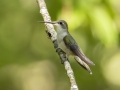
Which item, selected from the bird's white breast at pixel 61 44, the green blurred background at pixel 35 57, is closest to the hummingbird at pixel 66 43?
the bird's white breast at pixel 61 44

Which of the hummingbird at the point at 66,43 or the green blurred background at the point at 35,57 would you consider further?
the green blurred background at the point at 35,57

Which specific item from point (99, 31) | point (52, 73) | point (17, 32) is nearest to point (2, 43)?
point (17, 32)

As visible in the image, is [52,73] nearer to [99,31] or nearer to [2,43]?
[2,43]

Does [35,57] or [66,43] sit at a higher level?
[35,57]

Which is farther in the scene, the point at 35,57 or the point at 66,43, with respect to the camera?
the point at 35,57

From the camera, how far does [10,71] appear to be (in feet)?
21.3

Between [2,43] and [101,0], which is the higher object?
[2,43]

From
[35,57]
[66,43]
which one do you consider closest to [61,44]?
[66,43]

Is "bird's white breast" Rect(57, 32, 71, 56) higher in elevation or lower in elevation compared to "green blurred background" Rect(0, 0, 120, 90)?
lower

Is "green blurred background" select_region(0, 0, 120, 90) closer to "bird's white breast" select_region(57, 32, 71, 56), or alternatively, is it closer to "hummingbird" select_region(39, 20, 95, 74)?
"hummingbird" select_region(39, 20, 95, 74)

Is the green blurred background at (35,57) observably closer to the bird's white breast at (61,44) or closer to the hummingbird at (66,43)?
the hummingbird at (66,43)

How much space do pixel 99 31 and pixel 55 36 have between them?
465 millimetres

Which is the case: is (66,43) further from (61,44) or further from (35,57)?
(35,57)

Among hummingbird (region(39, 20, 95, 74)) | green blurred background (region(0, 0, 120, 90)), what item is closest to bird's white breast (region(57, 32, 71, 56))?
hummingbird (region(39, 20, 95, 74))
